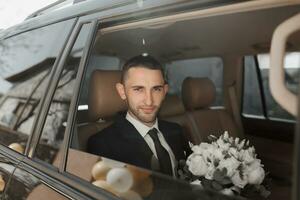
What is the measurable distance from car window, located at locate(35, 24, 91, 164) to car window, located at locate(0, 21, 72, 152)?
0.14 m

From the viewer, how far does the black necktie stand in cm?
162

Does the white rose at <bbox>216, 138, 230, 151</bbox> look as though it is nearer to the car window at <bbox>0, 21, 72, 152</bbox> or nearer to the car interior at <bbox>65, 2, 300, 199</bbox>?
the car interior at <bbox>65, 2, 300, 199</bbox>

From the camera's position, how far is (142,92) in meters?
1.82

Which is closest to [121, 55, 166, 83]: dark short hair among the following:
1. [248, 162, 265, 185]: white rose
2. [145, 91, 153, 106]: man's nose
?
[145, 91, 153, 106]: man's nose

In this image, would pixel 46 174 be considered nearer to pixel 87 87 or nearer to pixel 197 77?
pixel 87 87

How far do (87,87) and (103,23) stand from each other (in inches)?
10.9

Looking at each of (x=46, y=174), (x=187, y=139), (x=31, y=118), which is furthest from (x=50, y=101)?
(x=187, y=139)

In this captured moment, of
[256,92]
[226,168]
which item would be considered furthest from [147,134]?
[256,92]

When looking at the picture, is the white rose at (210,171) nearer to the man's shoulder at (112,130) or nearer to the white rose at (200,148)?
the white rose at (200,148)

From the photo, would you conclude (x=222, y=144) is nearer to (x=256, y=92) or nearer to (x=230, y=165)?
(x=230, y=165)

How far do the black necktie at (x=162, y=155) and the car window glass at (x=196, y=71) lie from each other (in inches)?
10.5

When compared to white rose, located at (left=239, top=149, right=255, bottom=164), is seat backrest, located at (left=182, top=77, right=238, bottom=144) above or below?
above

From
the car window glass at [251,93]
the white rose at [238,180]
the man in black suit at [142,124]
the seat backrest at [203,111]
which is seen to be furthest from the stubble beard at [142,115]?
the car window glass at [251,93]

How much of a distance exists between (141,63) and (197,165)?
1.54ft
